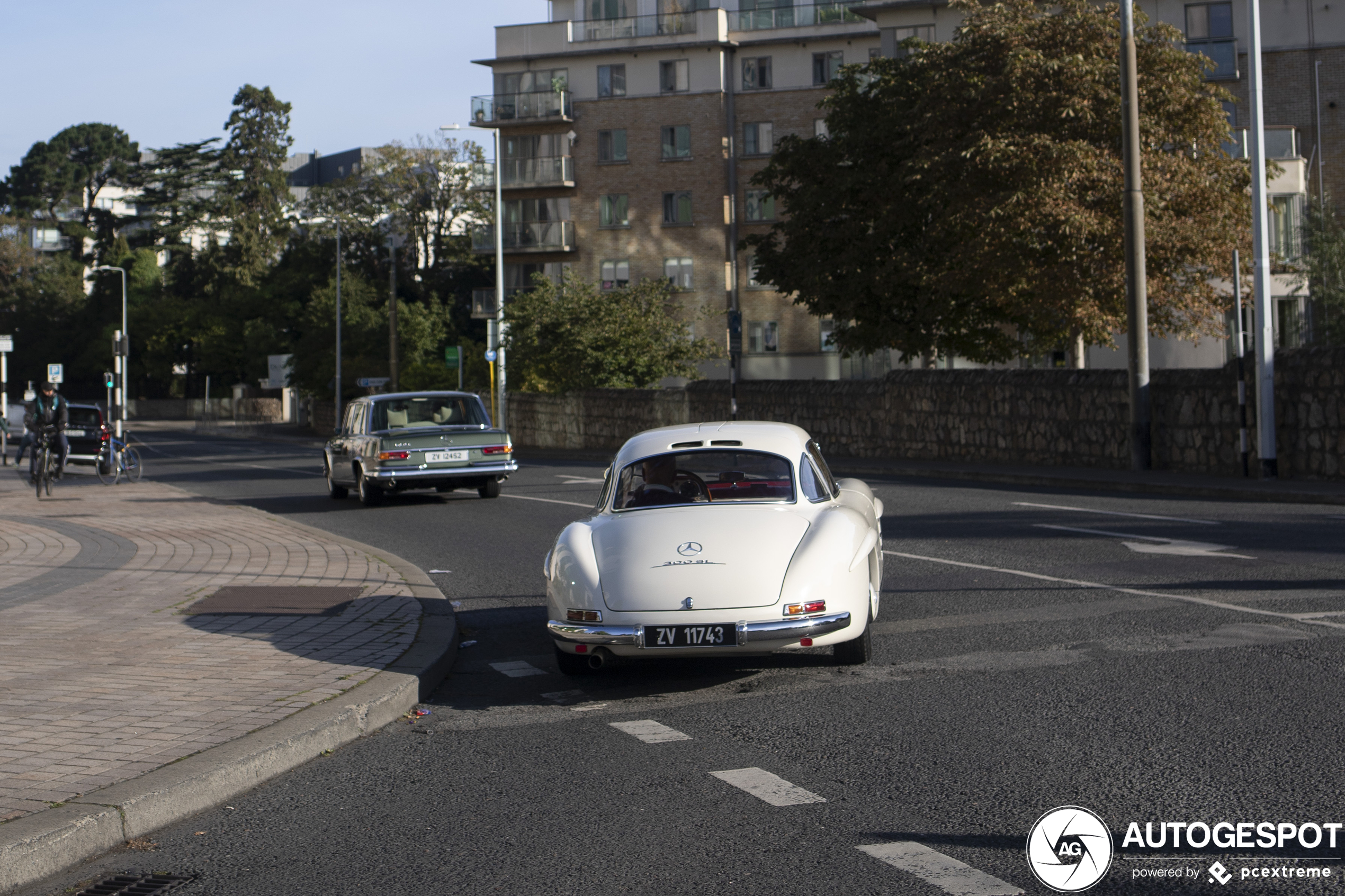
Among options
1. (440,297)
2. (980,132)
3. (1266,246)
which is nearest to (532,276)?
(980,132)

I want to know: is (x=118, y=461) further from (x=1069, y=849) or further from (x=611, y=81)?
(x=611, y=81)

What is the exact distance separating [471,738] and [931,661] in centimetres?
271

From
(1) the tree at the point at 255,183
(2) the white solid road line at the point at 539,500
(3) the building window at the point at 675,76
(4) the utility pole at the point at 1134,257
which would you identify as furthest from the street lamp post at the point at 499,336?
(1) the tree at the point at 255,183

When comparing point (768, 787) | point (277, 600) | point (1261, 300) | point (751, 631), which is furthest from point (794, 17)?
point (768, 787)

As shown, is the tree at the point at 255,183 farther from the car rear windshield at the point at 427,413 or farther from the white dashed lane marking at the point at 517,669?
the white dashed lane marking at the point at 517,669

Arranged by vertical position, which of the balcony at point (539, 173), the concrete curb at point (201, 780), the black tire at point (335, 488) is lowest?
the concrete curb at point (201, 780)

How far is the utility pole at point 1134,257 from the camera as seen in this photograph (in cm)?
2155

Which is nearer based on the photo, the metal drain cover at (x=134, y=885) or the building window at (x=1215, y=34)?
the metal drain cover at (x=134, y=885)

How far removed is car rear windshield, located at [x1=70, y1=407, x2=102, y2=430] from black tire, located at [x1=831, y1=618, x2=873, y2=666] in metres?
27.5

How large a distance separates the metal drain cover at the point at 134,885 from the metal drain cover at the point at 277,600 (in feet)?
16.0

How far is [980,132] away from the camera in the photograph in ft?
86.1

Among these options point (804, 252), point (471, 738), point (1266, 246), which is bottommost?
point (471, 738)

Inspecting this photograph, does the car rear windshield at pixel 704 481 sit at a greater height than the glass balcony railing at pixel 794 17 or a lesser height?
lesser

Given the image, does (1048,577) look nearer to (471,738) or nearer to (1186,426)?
(471,738)
